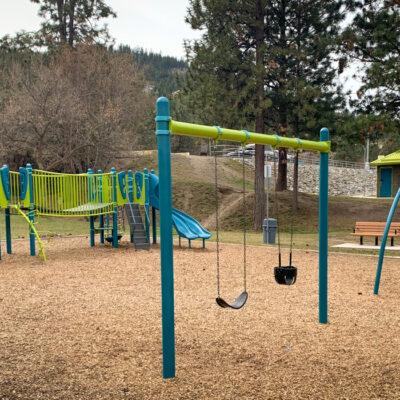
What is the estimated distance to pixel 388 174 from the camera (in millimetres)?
33781

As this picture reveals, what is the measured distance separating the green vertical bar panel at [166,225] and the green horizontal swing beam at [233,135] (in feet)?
0.32

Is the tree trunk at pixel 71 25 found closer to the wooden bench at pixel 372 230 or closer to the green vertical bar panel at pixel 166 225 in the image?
the wooden bench at pixel 372 230

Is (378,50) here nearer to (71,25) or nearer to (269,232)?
(269,232)

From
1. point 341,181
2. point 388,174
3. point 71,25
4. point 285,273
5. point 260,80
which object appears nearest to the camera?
point 285,273

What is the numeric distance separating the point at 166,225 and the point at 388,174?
32632 mm

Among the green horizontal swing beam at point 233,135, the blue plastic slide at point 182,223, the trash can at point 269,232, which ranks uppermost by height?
the green horizontal swing beam at point 233,135

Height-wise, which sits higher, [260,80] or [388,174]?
[260,80]

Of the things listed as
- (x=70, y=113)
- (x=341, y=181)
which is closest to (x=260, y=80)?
(x=70, y=113)

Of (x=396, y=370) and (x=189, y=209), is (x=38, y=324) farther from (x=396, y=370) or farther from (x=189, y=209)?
(x=189, y=209)

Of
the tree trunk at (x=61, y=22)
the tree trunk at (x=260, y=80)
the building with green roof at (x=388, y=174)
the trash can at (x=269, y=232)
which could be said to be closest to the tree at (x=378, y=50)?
the tree trunk at (x=260, y=80)

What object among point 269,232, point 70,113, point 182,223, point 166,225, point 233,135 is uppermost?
point 70,113

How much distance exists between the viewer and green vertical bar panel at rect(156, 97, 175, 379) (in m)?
3.69

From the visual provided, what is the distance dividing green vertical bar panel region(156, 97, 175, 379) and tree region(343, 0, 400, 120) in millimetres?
13577

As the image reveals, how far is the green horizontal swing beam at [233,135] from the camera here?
3832mm
